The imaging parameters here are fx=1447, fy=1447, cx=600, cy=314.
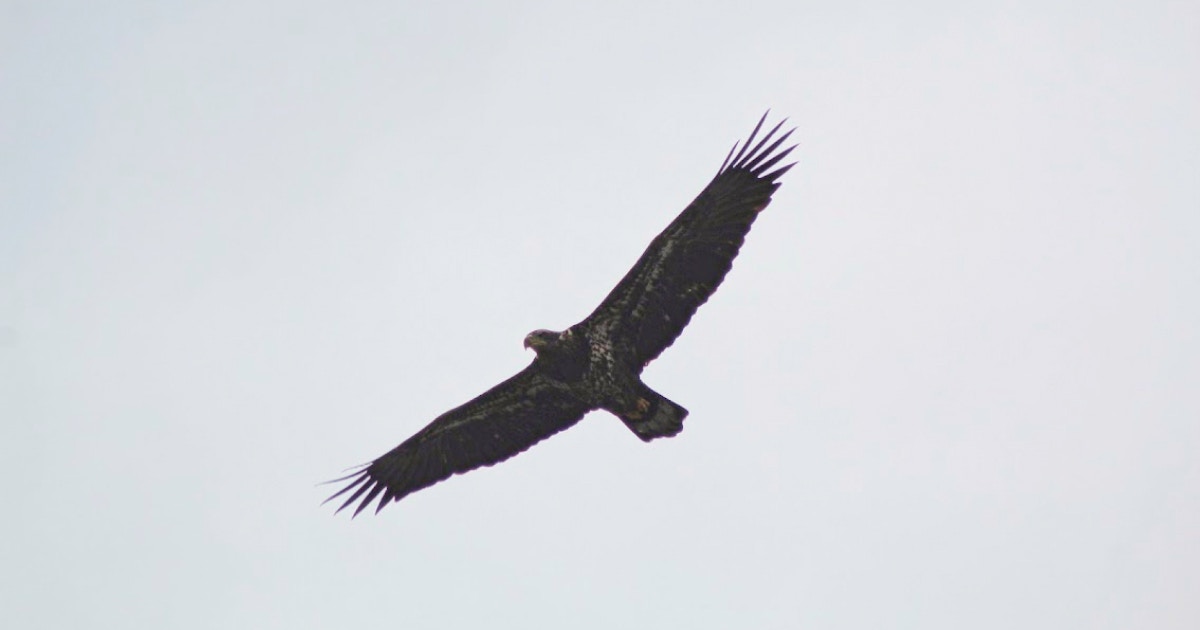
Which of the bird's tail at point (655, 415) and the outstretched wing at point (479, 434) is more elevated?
the outstretched wing at point (479, 434)

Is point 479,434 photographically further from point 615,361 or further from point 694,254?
point 694,254

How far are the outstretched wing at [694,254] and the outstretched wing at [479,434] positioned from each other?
1544 mm

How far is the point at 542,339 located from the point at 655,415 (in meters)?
1.73

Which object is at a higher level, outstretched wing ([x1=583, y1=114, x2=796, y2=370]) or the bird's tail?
outstretched wing ([x1=583, y1=114, x2=796, y2=370])

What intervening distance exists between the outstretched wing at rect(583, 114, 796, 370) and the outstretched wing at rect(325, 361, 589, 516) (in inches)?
60.8

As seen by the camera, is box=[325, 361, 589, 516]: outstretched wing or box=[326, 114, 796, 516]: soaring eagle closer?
box=[326, 114, 796, 516]: soaring eagle

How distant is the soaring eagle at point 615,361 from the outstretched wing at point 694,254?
12 mm

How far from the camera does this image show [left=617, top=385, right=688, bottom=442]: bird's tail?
1828 cm

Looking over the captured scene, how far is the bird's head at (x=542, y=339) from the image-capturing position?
18188mm

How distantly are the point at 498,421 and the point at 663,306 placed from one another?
299 centimetres

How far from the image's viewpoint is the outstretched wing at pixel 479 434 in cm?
1902

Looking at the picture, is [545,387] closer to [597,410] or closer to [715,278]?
[597,410]

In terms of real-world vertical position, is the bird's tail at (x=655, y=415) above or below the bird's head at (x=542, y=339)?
below

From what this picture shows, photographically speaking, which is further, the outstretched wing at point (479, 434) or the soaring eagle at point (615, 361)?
the outstretched wing at point (479, 434)
